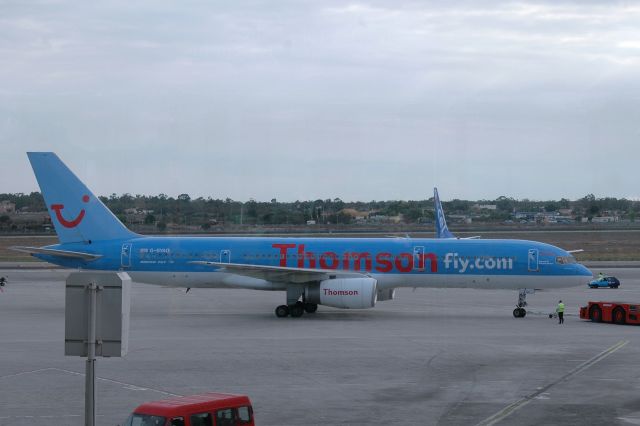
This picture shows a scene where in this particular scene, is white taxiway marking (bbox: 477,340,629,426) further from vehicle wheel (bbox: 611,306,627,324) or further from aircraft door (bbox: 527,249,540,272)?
aircraft door (bbox: 527,249,540,272)

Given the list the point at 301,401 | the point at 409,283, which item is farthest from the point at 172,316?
the point at 301,401

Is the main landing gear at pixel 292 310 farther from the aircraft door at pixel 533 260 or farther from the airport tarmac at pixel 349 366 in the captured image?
the aircraft door at pixel 533 260

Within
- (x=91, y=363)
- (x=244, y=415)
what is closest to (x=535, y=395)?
(x=244, y=415)

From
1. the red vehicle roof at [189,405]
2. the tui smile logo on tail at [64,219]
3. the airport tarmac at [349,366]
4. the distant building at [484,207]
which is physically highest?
the distant building at [484,207]

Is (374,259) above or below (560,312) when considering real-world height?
above

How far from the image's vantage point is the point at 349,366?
2462 centimetres

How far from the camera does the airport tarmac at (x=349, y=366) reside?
18.8 metres

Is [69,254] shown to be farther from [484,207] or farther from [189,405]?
[484,207]

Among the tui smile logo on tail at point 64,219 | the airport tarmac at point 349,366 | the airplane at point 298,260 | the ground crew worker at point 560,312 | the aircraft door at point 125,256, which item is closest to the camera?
the airport tarmac at point 349,366

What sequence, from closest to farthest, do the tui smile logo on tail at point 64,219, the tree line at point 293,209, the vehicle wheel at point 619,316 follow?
the vehicle wheel at point 619,316 → the tui smile logo on tail at point 64,219 → the tree line at point 293,209

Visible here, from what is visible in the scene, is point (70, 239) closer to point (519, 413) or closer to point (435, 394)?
point (435, 394)

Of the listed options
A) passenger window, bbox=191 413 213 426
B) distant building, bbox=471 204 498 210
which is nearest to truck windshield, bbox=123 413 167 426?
passenger window, bbox=191 413 213 426

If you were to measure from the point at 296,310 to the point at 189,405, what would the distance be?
2326 cm

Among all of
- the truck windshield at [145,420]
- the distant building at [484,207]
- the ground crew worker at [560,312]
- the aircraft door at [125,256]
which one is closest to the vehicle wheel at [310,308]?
the aircraft door at [125,256]
